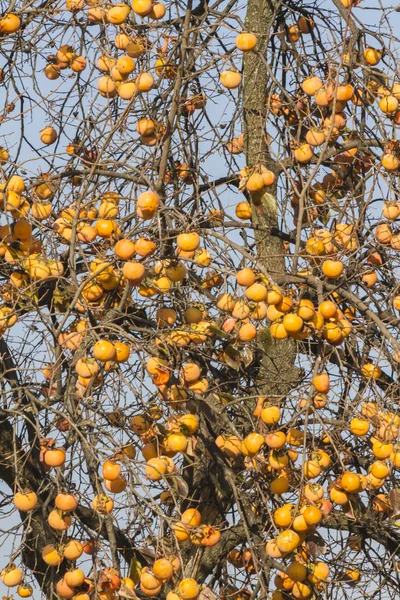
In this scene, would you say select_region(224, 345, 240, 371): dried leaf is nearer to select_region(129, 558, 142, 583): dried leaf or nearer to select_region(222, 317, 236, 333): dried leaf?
select_region(222, 317, 236, 333): dried leaf

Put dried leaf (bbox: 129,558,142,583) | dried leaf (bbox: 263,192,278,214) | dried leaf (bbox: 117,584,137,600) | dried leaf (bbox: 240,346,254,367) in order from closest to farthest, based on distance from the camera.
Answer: dried leaf (bbox: 117,584,137,600)
dried leaf (bbox: 129,558,142,583)
dried leaf (bbox: 240,346,254,367)
dried leaf (bbox: 263,192,278,214)

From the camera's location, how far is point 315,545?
3.44 meters

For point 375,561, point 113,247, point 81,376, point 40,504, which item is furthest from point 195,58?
point 375,561

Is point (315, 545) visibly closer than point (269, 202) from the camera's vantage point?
Yes

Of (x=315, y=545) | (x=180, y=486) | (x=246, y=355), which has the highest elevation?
(x=246, y=355)

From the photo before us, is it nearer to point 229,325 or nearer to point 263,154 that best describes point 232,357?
point 229,325

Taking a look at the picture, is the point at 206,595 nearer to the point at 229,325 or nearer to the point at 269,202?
the point at 229,325

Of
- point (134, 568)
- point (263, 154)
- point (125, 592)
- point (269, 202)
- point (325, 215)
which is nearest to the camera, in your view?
point (125, 592)

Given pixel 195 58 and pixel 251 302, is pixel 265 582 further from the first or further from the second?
pixel 195 58

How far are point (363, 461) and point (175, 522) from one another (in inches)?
34.5

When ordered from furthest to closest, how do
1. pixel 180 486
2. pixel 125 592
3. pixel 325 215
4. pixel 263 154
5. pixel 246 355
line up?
pixel 263 154, pixel 325 215, pixel 246 355, pixel 180 486, pixel 125 592

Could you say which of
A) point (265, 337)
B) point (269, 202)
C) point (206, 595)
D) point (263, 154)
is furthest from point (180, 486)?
point (263, 154)

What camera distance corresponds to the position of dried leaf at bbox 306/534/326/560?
3441mm

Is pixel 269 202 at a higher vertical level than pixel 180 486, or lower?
higher
